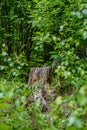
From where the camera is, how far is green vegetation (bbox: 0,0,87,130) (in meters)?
2.64

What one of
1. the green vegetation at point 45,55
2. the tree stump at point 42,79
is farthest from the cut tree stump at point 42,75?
the green vegetation at point 45,55

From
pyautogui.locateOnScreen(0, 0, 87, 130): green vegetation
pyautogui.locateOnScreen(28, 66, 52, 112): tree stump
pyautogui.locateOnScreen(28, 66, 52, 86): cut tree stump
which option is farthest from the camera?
pyautogui.locateOnScreen(28, 66, 52, 86): cut tree stump

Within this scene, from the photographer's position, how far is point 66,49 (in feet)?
16.0

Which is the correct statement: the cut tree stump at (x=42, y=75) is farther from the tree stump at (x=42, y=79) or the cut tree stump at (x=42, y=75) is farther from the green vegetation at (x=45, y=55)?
the green vegetation at (x=45, y=55)

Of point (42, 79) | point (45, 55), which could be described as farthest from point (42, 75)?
point (45, 55)

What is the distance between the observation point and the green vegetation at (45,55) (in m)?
2.64

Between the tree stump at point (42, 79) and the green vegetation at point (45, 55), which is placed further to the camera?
the tree stump at point (42, 79)

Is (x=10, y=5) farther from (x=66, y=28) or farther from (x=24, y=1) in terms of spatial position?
(x=66, y=28)

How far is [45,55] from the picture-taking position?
643cm

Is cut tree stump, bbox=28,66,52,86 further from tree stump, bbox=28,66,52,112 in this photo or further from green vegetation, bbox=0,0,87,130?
green vegetation, bbox=0,0,87,130

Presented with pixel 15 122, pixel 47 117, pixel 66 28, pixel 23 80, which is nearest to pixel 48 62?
pixel 23 80

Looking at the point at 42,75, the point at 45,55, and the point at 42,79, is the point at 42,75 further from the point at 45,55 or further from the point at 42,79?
the point at 45,55

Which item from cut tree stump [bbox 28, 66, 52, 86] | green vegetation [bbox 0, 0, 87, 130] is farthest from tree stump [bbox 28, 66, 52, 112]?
green vegetation [bbox 0, 0, 87, 130]

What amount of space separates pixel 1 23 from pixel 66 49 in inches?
103
